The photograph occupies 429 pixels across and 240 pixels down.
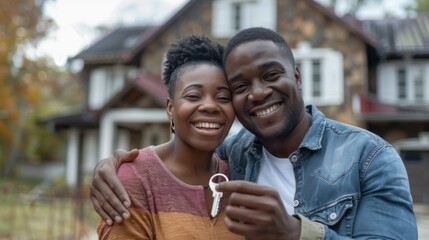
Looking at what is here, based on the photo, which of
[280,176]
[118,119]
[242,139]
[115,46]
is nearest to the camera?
[280,176]

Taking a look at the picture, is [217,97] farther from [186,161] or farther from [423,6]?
[423,6]

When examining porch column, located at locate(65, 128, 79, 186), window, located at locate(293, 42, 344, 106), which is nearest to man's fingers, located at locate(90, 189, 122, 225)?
window, located at locate(293, 42, 344, 106)

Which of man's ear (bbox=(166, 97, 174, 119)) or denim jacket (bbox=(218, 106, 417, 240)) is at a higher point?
man's ear (bbox=(166, 97, 174, 119))

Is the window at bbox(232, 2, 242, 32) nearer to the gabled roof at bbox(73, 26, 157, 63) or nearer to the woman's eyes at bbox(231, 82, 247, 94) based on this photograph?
the gabled roof at bbox(73, 26, 157, 63)

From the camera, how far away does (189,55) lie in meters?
2.51

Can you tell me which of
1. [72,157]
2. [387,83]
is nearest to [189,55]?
[387,83]

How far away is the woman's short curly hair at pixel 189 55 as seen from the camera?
2492mm

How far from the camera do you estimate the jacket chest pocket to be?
2.11m

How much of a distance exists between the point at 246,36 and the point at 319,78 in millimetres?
13499

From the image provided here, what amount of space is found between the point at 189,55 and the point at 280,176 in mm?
773

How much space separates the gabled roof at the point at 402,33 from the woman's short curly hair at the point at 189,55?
14.6 metres

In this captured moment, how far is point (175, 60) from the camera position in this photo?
255 cm

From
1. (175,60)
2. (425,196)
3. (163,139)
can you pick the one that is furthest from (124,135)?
(175,60)

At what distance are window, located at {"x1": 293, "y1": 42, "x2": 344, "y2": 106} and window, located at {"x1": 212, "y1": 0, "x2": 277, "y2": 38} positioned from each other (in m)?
1.46
